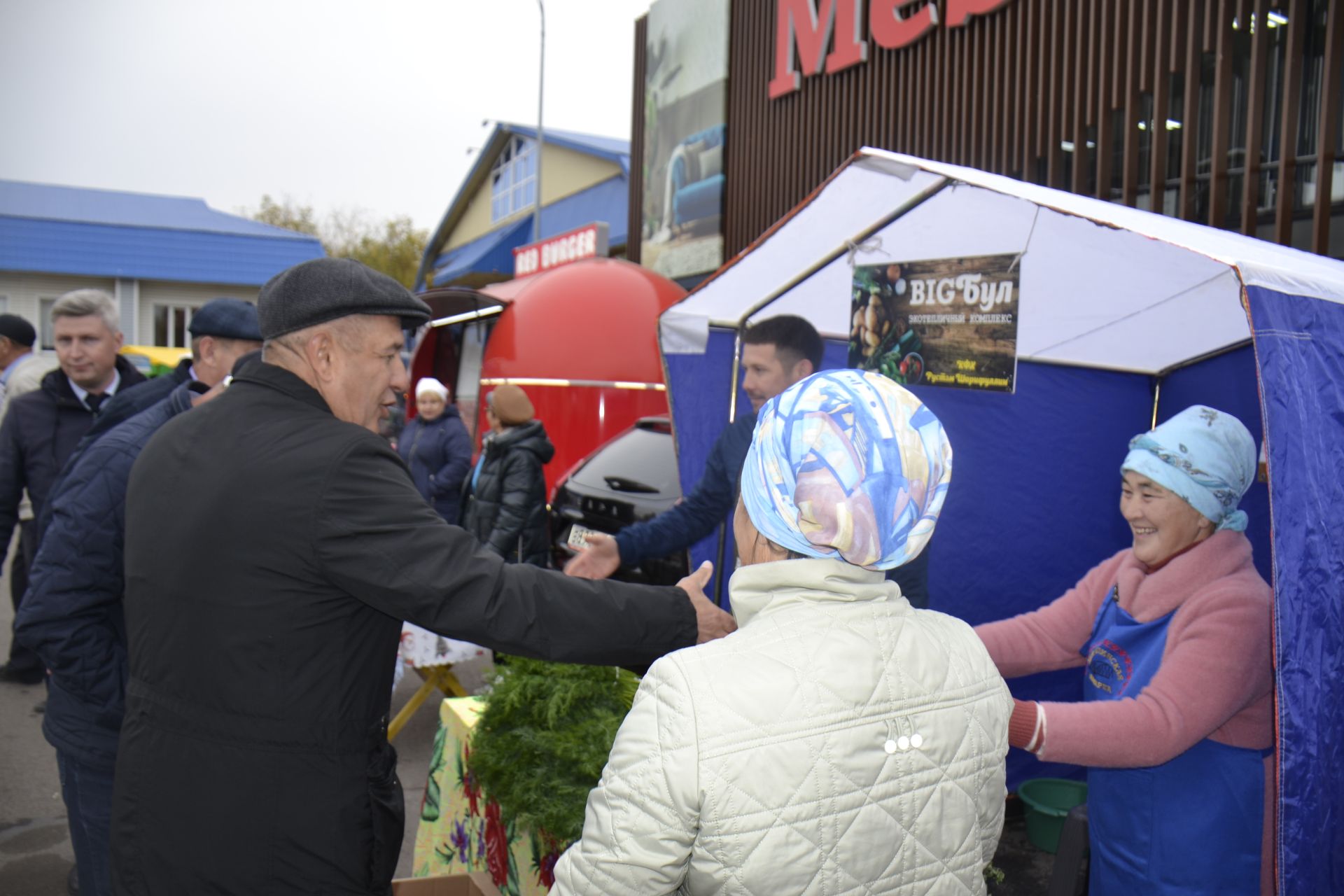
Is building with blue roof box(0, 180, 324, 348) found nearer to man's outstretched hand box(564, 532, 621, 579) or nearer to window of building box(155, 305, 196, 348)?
window of building box(155, 305, 196, 348)

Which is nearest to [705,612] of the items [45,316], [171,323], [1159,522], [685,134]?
[1159,522]

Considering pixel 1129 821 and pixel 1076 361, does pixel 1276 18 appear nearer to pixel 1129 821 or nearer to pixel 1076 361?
pixel 1076 361

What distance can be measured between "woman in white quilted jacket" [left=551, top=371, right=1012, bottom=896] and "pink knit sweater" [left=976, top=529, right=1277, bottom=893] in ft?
2.58

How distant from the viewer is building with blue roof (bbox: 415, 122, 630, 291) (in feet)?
71.4

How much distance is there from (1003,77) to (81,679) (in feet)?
29.1

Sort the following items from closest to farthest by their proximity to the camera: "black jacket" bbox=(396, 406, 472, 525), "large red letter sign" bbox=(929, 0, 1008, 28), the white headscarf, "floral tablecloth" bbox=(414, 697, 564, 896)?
"floral tablecloth" bbox=(414, 697, 564, 896) < "black jacket" bbox=(396, 406, 472, 525) < the white headscarf < "large red letter sign" bbox=(929, 0, 1008, 28)

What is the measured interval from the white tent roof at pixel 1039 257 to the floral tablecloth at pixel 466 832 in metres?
2.16

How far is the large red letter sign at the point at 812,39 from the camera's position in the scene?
35.9ft

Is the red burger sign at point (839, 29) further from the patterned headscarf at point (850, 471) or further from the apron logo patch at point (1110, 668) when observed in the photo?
the patterned headscarf at point (850, 471)

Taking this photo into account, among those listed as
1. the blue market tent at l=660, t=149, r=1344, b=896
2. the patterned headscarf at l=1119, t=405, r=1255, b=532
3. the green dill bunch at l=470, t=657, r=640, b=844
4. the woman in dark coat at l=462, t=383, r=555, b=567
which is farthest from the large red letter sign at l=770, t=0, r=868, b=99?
the green dill bunch at l=470, t=657, r=640, b=844

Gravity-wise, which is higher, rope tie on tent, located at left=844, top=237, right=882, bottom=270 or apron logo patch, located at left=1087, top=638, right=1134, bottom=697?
rope tie on tent, located at left=844, top=237, right=882, bottom=270

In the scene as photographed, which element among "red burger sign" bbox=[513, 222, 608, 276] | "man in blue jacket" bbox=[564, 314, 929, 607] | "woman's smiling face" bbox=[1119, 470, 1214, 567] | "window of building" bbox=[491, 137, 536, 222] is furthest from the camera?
"window of building" bbox=[491, 137, 536, 222]

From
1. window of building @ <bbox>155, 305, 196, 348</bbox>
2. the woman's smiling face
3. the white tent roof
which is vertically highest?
window of building @ <bbox>155, 305, 196, 348</bbox>

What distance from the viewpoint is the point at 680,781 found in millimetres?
1126
